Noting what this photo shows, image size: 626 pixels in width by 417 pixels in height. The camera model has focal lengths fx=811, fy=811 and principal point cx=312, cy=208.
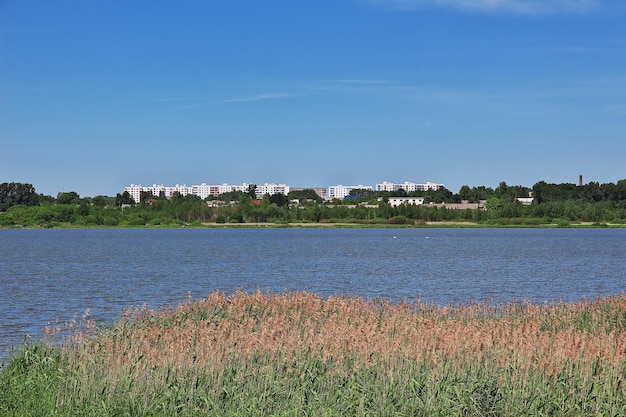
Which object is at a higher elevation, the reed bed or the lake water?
the reed bed

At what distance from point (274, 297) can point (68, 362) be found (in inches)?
321

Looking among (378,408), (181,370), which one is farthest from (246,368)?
(378,408)

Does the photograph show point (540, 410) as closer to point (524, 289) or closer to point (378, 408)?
point (378, 408)

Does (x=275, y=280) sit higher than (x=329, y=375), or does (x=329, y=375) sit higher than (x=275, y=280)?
(x=329, y=375)

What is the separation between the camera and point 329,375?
15266mm

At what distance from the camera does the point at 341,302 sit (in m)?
22.9

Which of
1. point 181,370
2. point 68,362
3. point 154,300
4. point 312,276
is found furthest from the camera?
point 312,276

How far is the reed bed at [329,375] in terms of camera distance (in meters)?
14.4

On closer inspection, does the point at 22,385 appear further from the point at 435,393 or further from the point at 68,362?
the point at 435,393

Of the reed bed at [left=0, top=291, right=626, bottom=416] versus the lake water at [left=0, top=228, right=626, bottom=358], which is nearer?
the reed bed at [left=0, top=291, right=626, bottom=416]

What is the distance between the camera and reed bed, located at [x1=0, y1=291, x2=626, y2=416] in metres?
14.4

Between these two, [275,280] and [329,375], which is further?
[275,280]

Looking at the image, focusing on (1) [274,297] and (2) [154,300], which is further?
(2) [154,300]

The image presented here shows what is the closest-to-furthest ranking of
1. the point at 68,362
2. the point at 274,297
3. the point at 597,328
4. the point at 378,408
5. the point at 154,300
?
the point at 378,408 → the point at 68,362 → the point at 597,328 → the point at 274,297 → the point at 154,300
